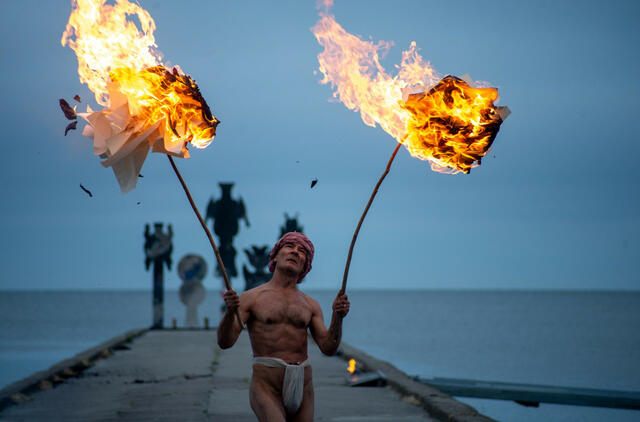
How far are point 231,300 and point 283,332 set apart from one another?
525 mm

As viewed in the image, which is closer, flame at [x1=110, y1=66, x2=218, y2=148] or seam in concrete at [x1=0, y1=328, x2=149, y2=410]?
flame at [x1=110, y1=66, x2=218, y2=148]

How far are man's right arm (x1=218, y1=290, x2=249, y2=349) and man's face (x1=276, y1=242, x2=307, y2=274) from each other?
14.5 inches

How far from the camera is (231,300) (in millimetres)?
5789

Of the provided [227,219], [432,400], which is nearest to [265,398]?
[432,400]

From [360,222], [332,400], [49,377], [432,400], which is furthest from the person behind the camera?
[49,377]

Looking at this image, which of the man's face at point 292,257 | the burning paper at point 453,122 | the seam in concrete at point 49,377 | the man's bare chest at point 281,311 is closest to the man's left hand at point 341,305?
the man's bare chest at point 281,311

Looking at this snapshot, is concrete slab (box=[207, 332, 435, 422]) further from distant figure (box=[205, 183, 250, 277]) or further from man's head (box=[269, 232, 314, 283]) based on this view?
distant figure (box=[205, 183, 250, 277])

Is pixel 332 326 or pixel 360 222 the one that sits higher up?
pixel 360 222

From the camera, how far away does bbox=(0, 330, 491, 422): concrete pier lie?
1078 cm

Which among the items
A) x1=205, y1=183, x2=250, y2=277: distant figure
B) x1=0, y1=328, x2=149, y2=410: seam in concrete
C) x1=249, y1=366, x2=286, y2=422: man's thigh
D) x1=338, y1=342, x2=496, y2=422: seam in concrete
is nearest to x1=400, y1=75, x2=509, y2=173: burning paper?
x1=249, y1=366, x2=286, y2=422: man's thigh

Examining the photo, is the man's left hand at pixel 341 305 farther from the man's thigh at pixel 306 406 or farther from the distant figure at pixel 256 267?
the distant figure at pixel 256 267

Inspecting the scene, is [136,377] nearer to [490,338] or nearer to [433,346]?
[433,346]

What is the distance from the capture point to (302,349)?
616 centimetres

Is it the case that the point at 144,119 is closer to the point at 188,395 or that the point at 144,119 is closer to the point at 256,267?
the point at 188,395
